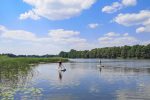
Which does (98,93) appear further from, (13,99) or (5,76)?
(5,76)


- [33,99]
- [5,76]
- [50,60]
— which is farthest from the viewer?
[50,60]

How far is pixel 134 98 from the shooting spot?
2573cm

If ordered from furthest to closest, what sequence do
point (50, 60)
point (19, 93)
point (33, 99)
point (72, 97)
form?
1. point (50, 60)
2. point (19, 93)
3. point (72, 97)
4. point (33, 99)

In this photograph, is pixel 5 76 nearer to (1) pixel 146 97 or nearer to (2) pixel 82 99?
(2) pixel 82 99

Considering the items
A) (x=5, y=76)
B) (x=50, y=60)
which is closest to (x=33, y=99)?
(x=5, y=76)

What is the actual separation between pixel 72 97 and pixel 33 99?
147 inches

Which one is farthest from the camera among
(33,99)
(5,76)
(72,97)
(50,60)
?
(50,60)

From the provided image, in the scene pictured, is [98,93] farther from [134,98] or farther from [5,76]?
[5,76]

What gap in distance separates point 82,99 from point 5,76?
20.1 metres

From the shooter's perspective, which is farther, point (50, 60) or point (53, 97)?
point (50, 60)

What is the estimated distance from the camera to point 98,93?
94.3ft

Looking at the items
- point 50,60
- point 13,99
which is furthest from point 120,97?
point 50,60

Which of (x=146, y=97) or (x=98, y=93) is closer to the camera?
(x=146, y=97)

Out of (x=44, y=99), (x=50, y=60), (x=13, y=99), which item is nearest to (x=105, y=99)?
(x=44, y=99)
